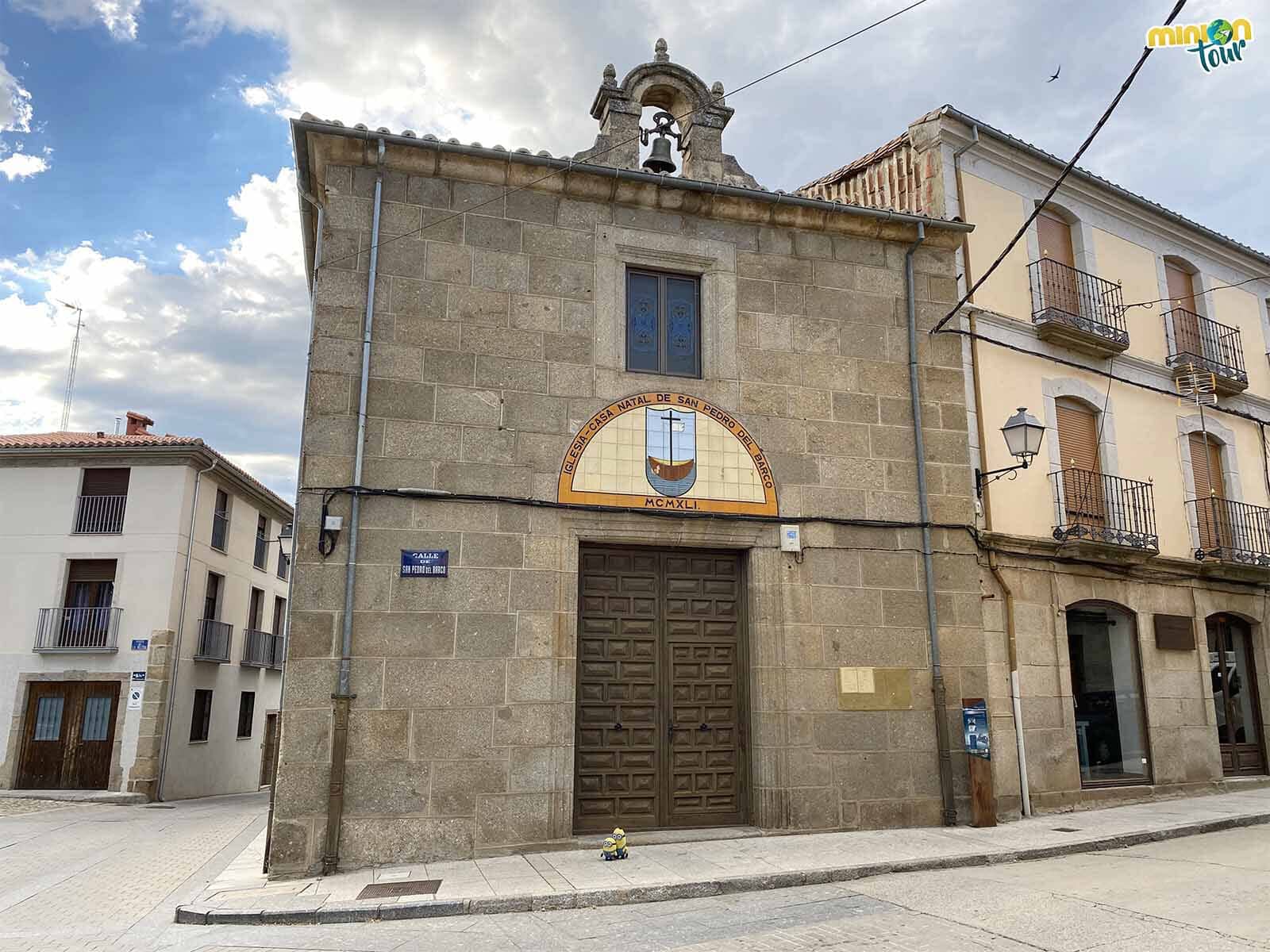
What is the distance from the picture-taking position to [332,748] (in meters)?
7.59

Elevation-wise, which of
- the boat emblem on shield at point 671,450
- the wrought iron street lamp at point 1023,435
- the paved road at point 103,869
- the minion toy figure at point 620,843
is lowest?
the paved road at point 103,869

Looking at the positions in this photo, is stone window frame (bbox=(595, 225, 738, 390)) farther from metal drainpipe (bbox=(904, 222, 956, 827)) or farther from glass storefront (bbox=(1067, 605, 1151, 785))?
glass storefront (bbox=(1067, 605, 1151, 785))

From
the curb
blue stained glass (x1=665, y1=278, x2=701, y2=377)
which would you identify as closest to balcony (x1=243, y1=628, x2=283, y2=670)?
blue stained glass (x1=665, y1=278, x2=701, y2=377)

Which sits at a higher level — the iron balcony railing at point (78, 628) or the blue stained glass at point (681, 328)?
the blue stained glass at point (681, 328)

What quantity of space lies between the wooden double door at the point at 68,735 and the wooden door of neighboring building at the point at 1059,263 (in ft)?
63.6

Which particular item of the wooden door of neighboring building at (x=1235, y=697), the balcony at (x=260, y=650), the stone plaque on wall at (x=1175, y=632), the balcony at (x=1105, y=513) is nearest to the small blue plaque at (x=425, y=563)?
the balcony at (x=1105, y=513)

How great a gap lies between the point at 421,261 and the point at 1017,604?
303 inches

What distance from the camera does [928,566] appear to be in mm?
A: 9656

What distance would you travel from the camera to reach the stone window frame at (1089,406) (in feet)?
39.7

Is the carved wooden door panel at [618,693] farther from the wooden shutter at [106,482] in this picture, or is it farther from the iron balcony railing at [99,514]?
the wooden shutter at [106,482]

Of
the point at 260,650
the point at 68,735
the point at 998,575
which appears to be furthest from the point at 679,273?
the point at 260,650

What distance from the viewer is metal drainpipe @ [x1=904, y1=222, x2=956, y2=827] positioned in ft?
30.4

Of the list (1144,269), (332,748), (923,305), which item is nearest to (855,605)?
(923,305)

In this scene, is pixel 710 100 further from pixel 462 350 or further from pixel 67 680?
pixel 67 680
